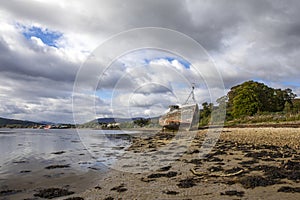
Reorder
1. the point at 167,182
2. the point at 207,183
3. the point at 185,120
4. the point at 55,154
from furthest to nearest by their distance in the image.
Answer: the point at 185,120 → the point at 55,154 → the point at 167,182 → the point at 207,183

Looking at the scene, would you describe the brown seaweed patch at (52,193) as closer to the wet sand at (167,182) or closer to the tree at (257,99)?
the wet sand at (167,182)

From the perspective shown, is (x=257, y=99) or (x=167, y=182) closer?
(x=167, y=182)

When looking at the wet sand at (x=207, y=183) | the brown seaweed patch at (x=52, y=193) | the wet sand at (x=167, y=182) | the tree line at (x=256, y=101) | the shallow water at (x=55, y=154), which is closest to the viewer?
the wet sand at (x=207, y=183)

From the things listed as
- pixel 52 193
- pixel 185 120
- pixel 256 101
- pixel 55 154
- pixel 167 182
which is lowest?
pixel 52 193

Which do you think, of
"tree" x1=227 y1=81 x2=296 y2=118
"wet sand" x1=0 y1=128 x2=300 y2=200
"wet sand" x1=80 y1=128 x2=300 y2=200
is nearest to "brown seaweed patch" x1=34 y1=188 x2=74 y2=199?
"wet sand" x1=0 y1=128 x2=300 y2=200

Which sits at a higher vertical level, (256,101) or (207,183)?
(256,101)

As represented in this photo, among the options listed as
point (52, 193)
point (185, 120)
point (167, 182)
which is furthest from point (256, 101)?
point (52, 193)

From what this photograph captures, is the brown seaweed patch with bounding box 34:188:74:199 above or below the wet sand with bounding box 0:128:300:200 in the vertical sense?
below

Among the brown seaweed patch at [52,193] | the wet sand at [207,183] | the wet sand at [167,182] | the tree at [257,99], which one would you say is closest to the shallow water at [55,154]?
the wet sand at [167,182]

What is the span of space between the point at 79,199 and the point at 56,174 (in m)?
5.23

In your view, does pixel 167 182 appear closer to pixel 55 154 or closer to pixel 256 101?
pixel 55 154

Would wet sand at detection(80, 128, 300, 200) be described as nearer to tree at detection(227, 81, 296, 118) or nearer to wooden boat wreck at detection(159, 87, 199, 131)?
wooden boat wreck at detection(159, 87, 199, 131)

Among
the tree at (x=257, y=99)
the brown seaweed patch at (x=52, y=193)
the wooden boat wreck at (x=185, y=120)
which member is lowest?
the brown seaweed patch at (x=52, y=193)

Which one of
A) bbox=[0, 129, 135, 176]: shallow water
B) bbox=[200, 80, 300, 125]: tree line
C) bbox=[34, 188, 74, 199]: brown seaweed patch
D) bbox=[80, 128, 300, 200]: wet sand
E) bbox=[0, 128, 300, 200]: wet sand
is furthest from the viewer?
bbox=[200, 80, 300, 125]: tree line
